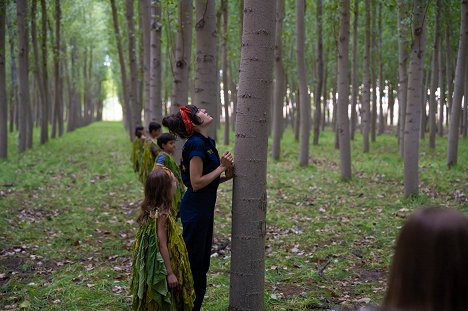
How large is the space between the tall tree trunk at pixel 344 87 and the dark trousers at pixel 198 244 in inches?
333

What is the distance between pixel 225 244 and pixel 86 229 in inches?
101

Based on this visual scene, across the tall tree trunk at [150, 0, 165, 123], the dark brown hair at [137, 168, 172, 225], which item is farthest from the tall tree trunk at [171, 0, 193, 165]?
the dark brown hair at [137, 168, 172, 225]

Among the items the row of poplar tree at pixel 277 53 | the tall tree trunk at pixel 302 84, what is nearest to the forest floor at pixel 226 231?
the tall tree trunk at pixel 302 84

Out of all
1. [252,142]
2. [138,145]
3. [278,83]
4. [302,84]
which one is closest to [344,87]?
[302,84]

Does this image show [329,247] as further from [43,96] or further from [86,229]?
[43,96]

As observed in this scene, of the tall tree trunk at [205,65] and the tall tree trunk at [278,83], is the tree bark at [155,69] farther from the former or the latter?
the tall tree trunk at [278,83]

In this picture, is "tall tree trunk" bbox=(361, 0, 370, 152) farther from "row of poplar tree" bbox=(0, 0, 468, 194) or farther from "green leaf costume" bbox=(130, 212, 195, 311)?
"green leaf costume" bbox=(130, 212, 195, 311)

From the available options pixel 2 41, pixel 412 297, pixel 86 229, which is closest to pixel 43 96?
pixel 2 41

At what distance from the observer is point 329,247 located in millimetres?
7023

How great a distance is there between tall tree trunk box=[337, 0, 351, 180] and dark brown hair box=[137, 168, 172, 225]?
28.5ft

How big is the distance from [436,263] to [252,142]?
2773mm

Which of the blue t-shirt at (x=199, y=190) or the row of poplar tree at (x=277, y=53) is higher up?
the row of poplar tree at (x=277, y=53)

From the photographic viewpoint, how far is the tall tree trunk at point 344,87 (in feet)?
38.7

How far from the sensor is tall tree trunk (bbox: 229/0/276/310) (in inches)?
162
